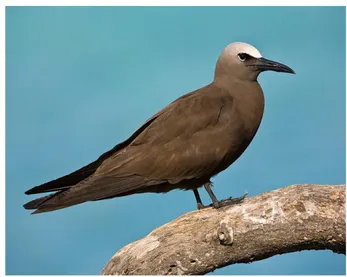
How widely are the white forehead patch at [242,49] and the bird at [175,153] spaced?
0.86 ft

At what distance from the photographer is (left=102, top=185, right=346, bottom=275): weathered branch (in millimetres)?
5848

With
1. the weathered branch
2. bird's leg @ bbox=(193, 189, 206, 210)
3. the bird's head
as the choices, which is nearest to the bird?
bird's leg @ bbox=(193, 189, 206, 210)

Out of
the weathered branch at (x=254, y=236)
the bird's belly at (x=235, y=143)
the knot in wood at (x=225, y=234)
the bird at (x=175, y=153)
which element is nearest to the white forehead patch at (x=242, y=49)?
the bird at (x=175, y=153)

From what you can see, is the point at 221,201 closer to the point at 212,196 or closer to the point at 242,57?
the point at 212,196

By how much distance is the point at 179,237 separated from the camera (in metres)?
6.04

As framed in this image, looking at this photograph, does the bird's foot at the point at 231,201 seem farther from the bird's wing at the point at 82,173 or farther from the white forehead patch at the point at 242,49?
the white forehead patch at the point at 242,49

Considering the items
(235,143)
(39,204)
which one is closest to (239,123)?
(235,143)

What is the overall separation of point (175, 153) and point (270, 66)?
1319 mm

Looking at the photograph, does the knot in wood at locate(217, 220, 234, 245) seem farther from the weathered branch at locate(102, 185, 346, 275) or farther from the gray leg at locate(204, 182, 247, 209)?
the gray leg at locate(204, 182, 247, 209)

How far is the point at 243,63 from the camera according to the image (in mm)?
7043

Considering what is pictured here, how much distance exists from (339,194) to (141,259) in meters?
1.77

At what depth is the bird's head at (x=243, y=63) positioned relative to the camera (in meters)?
7.00

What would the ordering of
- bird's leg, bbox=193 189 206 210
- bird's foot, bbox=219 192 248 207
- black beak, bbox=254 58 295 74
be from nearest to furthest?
bird's foot, bbox=219 192 248 207, bird's leg, bbox=193 189 206 210, black beak, bbox=254 58 295 74

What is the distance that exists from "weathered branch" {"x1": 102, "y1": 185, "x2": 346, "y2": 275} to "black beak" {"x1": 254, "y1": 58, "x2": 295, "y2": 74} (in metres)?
1.38
